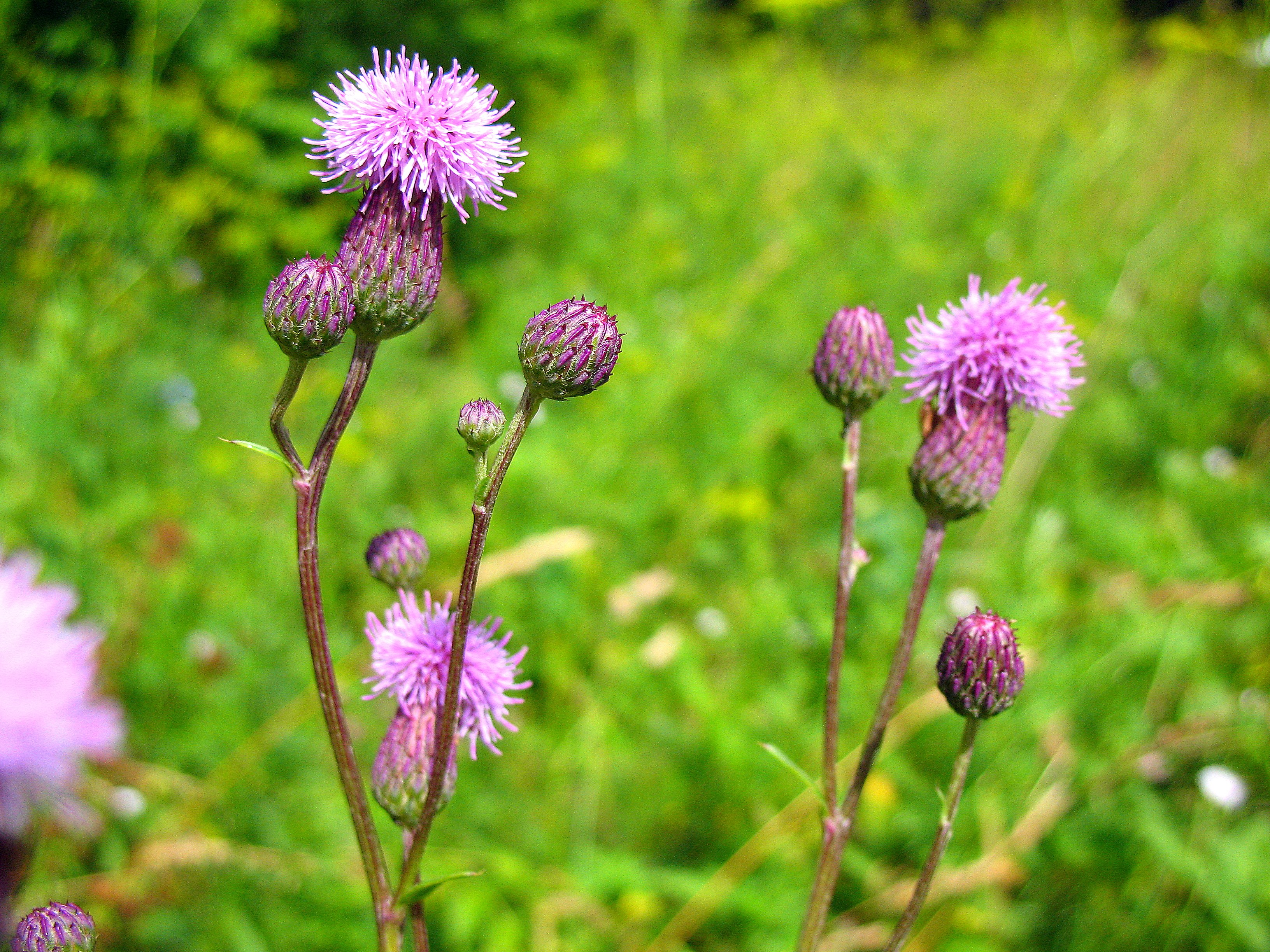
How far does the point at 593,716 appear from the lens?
2.45m

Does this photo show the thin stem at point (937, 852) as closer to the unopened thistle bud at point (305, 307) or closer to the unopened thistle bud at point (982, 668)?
the unopened thistle bud at point (982, 668)

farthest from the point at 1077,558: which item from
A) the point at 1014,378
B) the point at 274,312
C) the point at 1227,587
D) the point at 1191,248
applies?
the point at 274,312

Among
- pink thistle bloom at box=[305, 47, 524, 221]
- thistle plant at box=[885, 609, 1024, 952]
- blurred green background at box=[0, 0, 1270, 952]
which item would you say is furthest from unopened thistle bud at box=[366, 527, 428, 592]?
blurred green background at box=[0, 0, 1270, 952]

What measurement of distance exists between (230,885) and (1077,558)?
2539 millimetres

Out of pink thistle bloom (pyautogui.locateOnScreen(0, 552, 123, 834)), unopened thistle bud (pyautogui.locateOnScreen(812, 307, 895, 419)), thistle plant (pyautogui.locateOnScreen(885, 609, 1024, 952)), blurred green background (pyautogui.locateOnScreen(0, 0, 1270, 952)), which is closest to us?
pink thistle bloom (pyautogui.locateOnScreen(0, 552, 123, 834))

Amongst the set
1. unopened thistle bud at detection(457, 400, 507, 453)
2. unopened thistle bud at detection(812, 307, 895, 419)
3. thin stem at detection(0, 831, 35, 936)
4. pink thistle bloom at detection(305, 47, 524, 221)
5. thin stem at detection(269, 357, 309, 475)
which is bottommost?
thin stem at detection(0, 831, 35, 936)

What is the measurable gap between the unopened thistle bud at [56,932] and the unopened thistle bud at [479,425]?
54cm

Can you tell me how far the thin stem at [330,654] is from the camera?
865mm

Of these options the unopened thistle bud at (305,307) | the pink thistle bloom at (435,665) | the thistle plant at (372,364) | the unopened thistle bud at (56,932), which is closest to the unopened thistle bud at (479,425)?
the thistle plant at (372,364)

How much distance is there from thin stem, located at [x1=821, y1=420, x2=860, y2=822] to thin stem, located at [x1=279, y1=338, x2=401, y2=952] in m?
0.45

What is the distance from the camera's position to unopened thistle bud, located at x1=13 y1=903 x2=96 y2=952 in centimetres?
83

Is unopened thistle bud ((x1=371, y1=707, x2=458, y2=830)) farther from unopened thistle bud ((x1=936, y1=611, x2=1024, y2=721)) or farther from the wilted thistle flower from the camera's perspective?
the wilted thistle flower

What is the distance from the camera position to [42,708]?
0.60 meters

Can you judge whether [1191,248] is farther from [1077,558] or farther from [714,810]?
[714,810]
